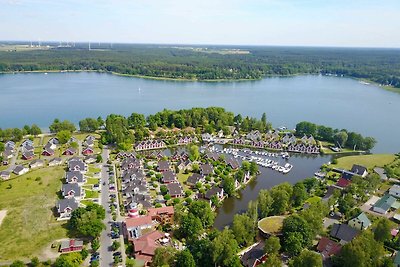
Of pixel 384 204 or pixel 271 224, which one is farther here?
pixel 384 204

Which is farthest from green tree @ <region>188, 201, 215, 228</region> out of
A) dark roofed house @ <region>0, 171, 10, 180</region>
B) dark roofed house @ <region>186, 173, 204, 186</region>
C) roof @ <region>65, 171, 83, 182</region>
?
dark roofed house @ <region>0, 171, 10, 180</region>

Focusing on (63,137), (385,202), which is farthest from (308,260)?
(63,137)

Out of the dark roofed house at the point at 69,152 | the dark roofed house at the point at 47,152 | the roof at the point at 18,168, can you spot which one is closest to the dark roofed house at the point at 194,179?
the dark roofed house at the point at 69,152

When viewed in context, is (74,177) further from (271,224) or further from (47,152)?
(271,224)

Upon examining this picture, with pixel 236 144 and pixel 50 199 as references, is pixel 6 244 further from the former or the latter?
pixel 236 144

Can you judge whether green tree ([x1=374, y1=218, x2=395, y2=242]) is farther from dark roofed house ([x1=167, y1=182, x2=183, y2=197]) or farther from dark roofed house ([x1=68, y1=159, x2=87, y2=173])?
dark roofed house ([x1=68, y1=159, x2=87, y2=173])

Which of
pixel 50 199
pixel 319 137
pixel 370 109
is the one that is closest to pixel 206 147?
pixel 319 137
